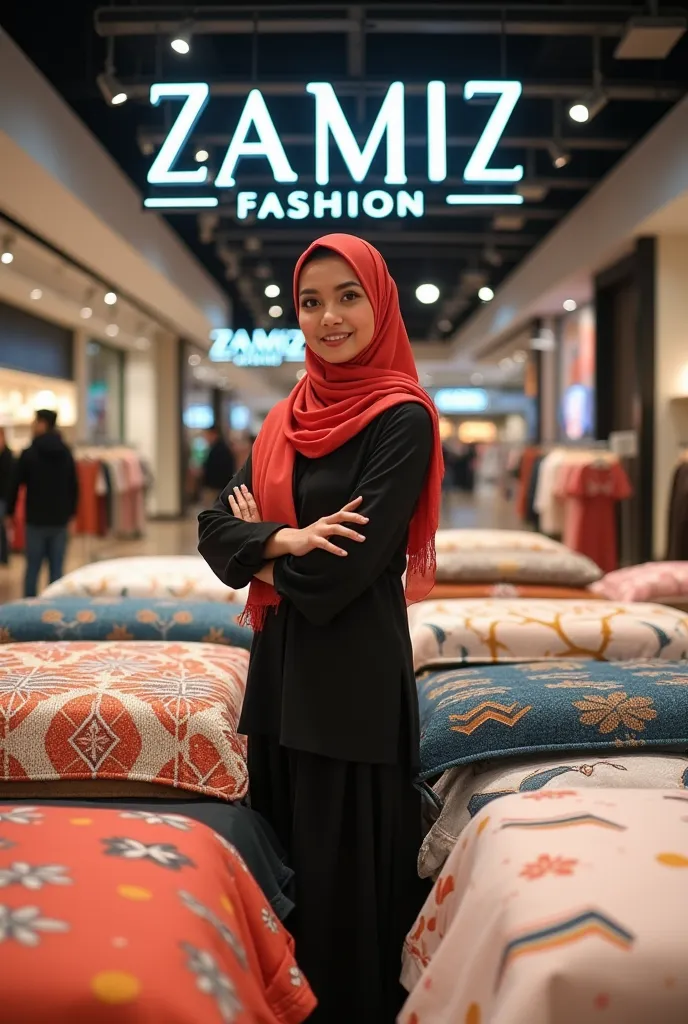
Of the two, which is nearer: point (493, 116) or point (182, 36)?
point (493, 116)

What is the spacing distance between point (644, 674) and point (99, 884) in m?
1.69

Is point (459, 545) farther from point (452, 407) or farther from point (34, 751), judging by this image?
point (452, 407)

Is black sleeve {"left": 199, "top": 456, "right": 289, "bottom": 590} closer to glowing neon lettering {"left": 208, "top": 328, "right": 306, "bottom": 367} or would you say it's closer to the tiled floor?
the tiled floor

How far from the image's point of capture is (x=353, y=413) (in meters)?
2.09

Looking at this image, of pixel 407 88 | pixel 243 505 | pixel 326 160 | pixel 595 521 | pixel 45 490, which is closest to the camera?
pixel 243 505

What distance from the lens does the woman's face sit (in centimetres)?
209

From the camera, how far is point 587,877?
145 centimetres

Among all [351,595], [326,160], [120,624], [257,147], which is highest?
[257,147]

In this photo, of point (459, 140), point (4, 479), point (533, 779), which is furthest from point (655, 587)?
point (4, 479)

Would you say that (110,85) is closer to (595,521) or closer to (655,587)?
(655,587)

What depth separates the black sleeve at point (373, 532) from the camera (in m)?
1.96

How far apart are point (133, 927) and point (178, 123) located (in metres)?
4.60

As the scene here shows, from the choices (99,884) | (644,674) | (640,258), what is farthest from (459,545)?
(640,258)

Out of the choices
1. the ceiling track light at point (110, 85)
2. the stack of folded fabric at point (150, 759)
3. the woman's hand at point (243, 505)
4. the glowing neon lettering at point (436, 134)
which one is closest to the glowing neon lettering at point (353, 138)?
the glowing neon lettering at point (436, 134)
